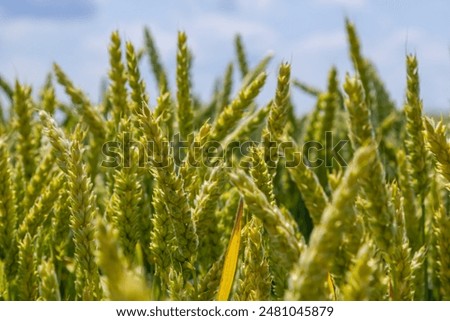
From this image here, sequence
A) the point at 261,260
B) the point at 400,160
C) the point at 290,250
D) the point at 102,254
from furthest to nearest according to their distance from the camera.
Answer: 1. the point at 400,160
2. the point at 261,260
3. the point at 290,250
4. the point at 102,254

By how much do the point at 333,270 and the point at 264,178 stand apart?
0.70 ft

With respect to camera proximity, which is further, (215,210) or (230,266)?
(215,210)

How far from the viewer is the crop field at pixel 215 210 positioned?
666 mm

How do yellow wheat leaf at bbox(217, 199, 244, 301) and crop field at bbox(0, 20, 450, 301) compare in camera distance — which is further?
yellow wheat leaf at bbox(217, 199, 244, 301)

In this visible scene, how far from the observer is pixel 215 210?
4.35 feet

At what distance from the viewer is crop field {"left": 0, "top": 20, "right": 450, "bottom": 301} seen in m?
0.67

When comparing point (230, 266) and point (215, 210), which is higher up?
point (215, 210)

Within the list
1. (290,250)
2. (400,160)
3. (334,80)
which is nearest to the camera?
(290,250)

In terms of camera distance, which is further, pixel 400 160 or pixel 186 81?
pixel 186 81

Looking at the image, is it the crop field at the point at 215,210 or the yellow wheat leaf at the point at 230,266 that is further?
the yellow wheat leaf at the point at 230,266

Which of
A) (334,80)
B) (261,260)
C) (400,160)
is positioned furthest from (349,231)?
(334,80)
